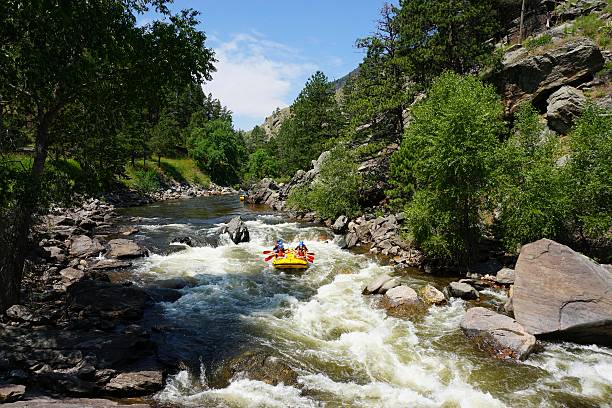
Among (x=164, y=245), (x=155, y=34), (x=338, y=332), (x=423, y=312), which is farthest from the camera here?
(x=164, y=245)

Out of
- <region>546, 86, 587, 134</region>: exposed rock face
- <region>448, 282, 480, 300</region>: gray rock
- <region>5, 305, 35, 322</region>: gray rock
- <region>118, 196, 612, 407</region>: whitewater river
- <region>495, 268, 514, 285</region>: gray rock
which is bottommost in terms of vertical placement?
<region>118, 196, 612, 407</region>: whitewater river

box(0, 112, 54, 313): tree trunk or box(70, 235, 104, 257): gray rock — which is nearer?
box(0, 112, 54, 313): tree trunk

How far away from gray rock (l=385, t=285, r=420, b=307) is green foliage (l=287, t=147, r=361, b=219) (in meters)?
17.9

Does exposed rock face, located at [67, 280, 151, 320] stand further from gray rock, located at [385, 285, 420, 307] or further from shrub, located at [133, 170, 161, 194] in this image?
shrub, located at [133, 170, 161, 194]

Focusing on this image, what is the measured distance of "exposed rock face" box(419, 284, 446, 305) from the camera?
16984mm

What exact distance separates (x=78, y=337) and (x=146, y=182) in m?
53.3

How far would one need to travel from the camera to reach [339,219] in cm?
3484

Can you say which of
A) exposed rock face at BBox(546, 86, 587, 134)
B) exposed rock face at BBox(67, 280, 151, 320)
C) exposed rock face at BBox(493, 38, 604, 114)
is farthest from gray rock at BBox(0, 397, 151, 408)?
exposed rock face at BBox(493, 38, 604, 114)

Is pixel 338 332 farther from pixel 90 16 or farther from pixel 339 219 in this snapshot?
pixel 339 219

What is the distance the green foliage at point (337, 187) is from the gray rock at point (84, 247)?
64.9 feet

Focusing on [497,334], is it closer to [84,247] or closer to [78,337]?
[78,337]

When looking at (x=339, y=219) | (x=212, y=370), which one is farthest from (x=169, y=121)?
(x=212, y=370)

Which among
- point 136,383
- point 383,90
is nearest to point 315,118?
point 383,90

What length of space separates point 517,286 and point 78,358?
1494cm
